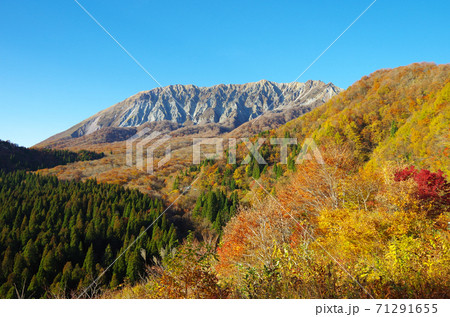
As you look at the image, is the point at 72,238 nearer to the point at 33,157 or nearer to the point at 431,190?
the point at 431,190

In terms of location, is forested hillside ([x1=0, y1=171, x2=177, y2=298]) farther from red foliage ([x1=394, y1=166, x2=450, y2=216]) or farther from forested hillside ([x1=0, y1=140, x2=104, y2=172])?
forested hillside ([x1=0, y1=140, x2=104, y2=172])

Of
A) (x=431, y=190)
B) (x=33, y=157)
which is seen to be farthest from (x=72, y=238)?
(x=33, y=157)

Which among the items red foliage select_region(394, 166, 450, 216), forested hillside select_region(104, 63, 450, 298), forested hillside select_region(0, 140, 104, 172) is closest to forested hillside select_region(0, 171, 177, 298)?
forested hillside select_region(104, 63, 450, 298)

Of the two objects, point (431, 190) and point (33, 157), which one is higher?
point (33, 157)

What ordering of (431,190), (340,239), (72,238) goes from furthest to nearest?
1. (72,238)
2. (431,190)
3. (340,239)

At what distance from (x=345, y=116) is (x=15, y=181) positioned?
128 metres

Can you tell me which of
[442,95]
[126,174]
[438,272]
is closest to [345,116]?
[442,95]

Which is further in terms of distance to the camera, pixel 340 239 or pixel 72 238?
pixel 72 238

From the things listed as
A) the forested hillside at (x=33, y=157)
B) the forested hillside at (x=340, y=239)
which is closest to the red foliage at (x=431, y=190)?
the forested hillside at (x=340, y=239)

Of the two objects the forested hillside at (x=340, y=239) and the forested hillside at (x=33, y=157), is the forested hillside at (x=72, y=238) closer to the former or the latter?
the forested hillside at (x=340, y=239)

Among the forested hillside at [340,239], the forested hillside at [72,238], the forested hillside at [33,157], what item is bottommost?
the forested hillside at [72,238]
